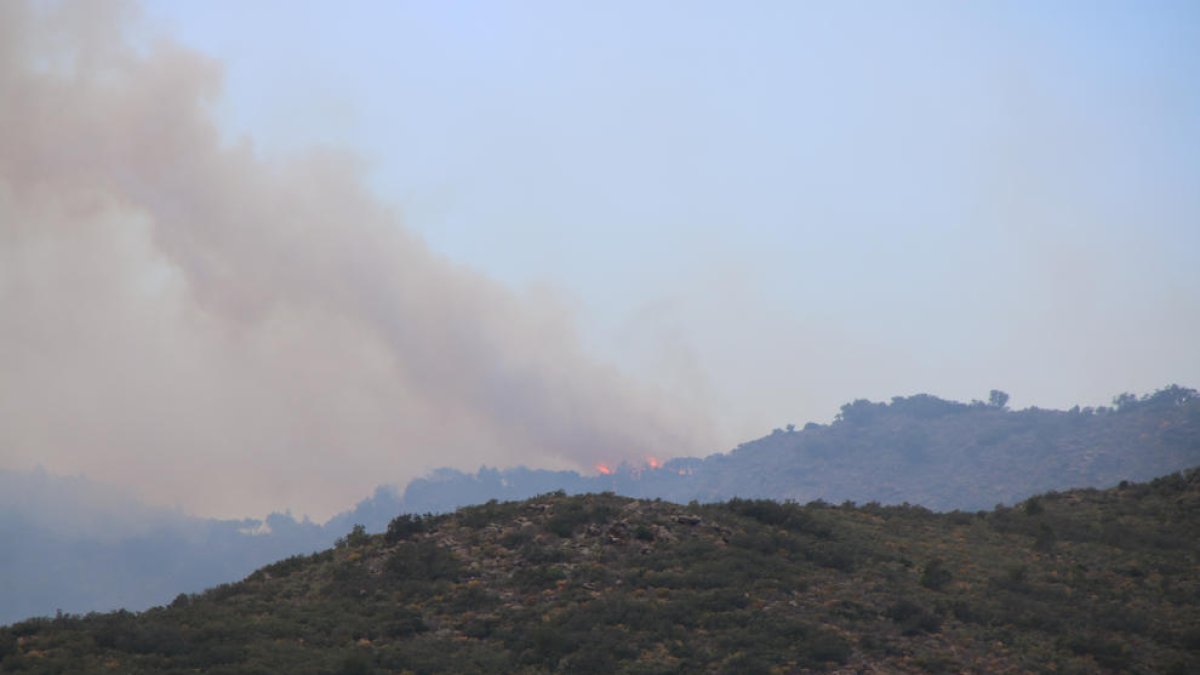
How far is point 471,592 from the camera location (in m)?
42.6

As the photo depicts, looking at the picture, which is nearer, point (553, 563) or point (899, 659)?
point (899, 659)

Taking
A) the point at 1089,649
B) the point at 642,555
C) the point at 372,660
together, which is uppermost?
the point at 642,555

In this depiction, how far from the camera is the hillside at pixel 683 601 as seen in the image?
35.5 meters

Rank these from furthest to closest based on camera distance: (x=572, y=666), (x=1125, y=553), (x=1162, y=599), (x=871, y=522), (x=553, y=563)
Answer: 1. (x=871, y=522)
2. (x=1125, y=553)
3. (x=553, y=563)
4. (x=1162, y=599)
5. (x=572, y=666)

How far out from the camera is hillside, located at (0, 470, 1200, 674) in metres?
35.5

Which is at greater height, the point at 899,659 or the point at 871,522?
the point at 871,522

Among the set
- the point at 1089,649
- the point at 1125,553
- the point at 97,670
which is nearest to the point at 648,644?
the point at 1089,649

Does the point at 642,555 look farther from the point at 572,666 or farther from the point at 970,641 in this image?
the point at 970,641

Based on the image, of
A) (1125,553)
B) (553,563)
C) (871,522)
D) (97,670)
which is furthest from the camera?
(871,522)

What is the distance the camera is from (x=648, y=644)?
36969 millimetres

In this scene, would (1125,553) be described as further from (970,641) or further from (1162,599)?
(970,641)

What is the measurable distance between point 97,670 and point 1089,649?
33114 millimetres

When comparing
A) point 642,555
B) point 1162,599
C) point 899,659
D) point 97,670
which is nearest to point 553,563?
point 642,555

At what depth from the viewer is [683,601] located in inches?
1592
